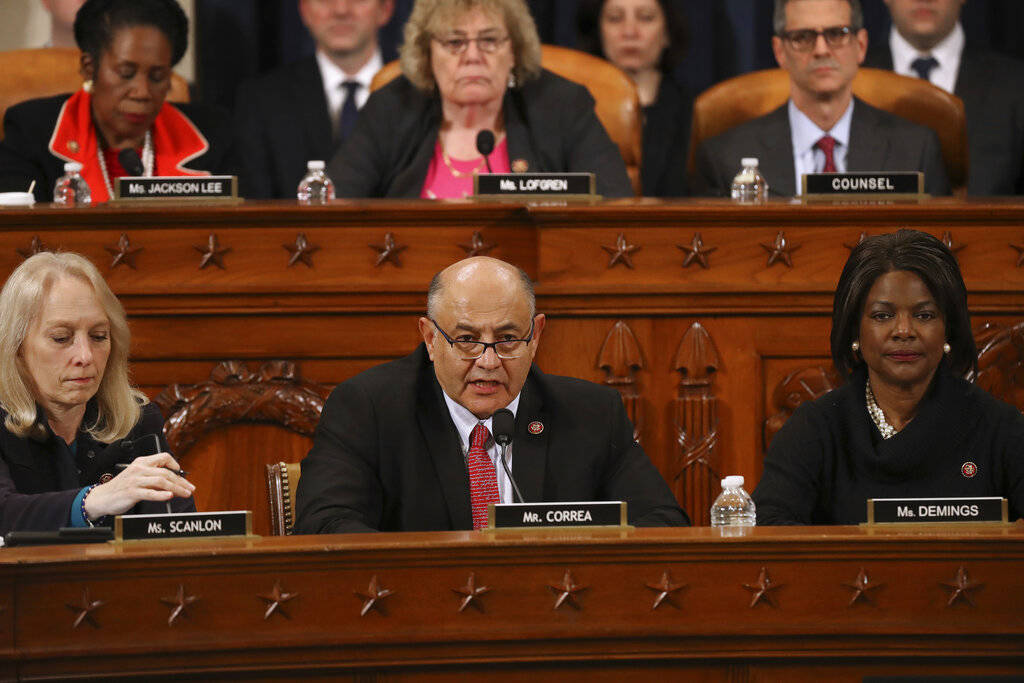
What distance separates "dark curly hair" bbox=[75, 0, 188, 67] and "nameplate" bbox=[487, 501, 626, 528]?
7.82ft

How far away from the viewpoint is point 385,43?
5.66 meters

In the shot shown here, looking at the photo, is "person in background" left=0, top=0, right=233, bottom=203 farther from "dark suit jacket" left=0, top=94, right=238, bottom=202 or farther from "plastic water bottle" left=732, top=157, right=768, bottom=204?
"plastic water bottle" left=732, top=157, right=768, bottom=204

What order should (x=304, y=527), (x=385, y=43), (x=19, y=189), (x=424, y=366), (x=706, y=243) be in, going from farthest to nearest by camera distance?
(x=385, y=43), (x=19, y=189), (x=706, y=243), (x=424, y=366), (x=304, y=527)

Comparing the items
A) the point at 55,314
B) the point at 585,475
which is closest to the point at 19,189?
the point at 55,314

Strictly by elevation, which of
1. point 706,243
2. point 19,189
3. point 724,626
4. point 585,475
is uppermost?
point 19,189

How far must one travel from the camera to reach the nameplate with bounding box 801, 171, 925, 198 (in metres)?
3.44

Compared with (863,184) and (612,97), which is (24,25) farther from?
(863,184)

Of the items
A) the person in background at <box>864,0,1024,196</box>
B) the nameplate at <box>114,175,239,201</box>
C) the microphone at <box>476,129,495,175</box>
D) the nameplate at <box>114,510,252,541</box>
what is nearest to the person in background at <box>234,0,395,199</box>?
the microphone at <box>476,129,495,175</box>

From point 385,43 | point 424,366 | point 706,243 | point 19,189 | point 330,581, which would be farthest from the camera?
point 385,43

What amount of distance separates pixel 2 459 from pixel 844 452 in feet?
4.77

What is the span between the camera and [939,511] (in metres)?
2.22

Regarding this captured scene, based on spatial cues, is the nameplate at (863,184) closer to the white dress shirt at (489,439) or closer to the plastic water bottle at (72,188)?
the white dress shirt at (489,439)

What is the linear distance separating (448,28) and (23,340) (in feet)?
5.32

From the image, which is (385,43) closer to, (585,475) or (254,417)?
(254,417)
